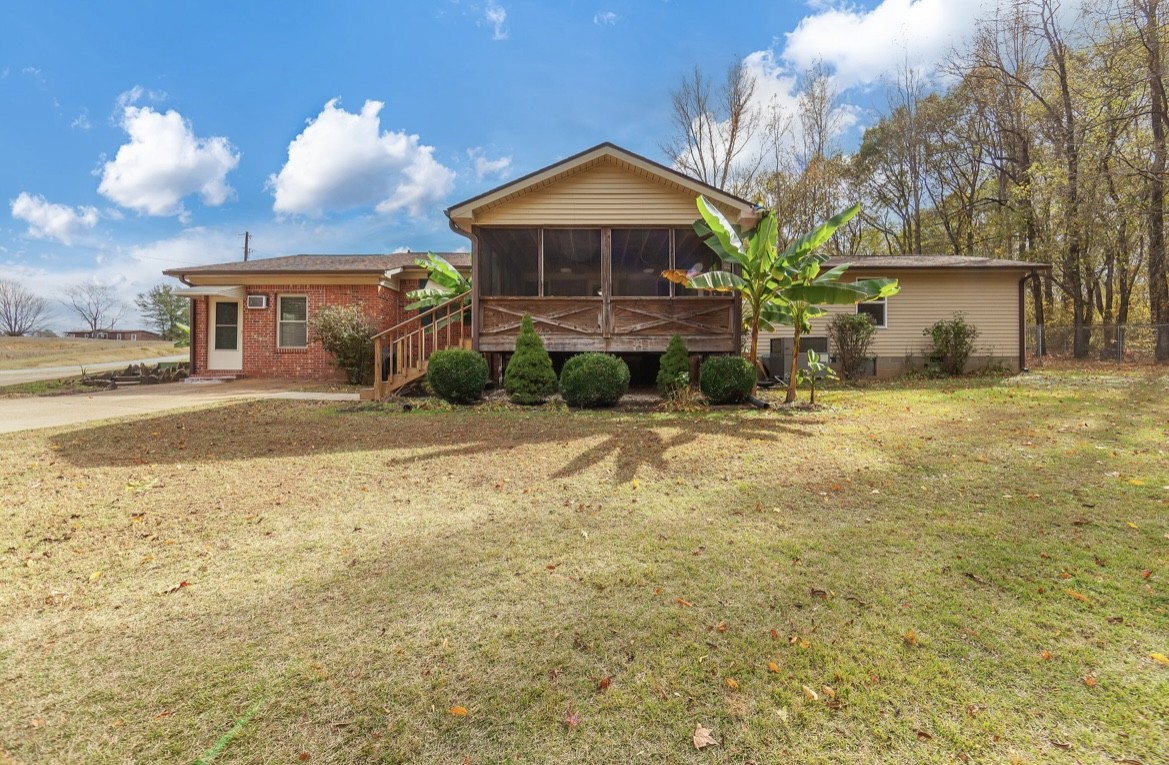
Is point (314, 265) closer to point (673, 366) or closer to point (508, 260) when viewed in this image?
point (508, 260)

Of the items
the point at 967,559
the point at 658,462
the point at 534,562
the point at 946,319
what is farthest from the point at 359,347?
the point at 946,319

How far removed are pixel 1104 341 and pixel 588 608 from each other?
Result: 25649mm

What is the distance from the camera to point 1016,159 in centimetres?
2288

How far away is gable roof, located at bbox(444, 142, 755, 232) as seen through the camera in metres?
11.1

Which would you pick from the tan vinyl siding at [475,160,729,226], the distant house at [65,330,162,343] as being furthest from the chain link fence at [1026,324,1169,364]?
the distant house at [65,330,162,343]

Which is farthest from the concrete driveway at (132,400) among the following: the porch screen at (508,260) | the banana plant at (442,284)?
the porch screen at (508,260)

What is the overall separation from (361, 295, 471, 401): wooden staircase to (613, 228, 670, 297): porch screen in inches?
175

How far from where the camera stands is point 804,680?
222 centimetres

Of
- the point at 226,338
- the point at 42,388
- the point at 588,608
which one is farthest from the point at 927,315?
the point at 42,388

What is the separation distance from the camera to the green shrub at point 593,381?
9.75 meters

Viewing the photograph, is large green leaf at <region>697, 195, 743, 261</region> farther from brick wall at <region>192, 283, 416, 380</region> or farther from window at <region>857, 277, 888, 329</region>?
brick wall at <region>192, 283, 416, 380</region>

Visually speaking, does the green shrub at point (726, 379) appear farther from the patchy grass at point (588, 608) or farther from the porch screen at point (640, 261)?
the patchy grass at point (588, 608)

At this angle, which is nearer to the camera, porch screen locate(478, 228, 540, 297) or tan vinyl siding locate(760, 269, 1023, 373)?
porch screen locate(478, 228, 540, 297)

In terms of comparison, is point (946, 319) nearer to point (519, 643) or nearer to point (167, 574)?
point (519, 643)
